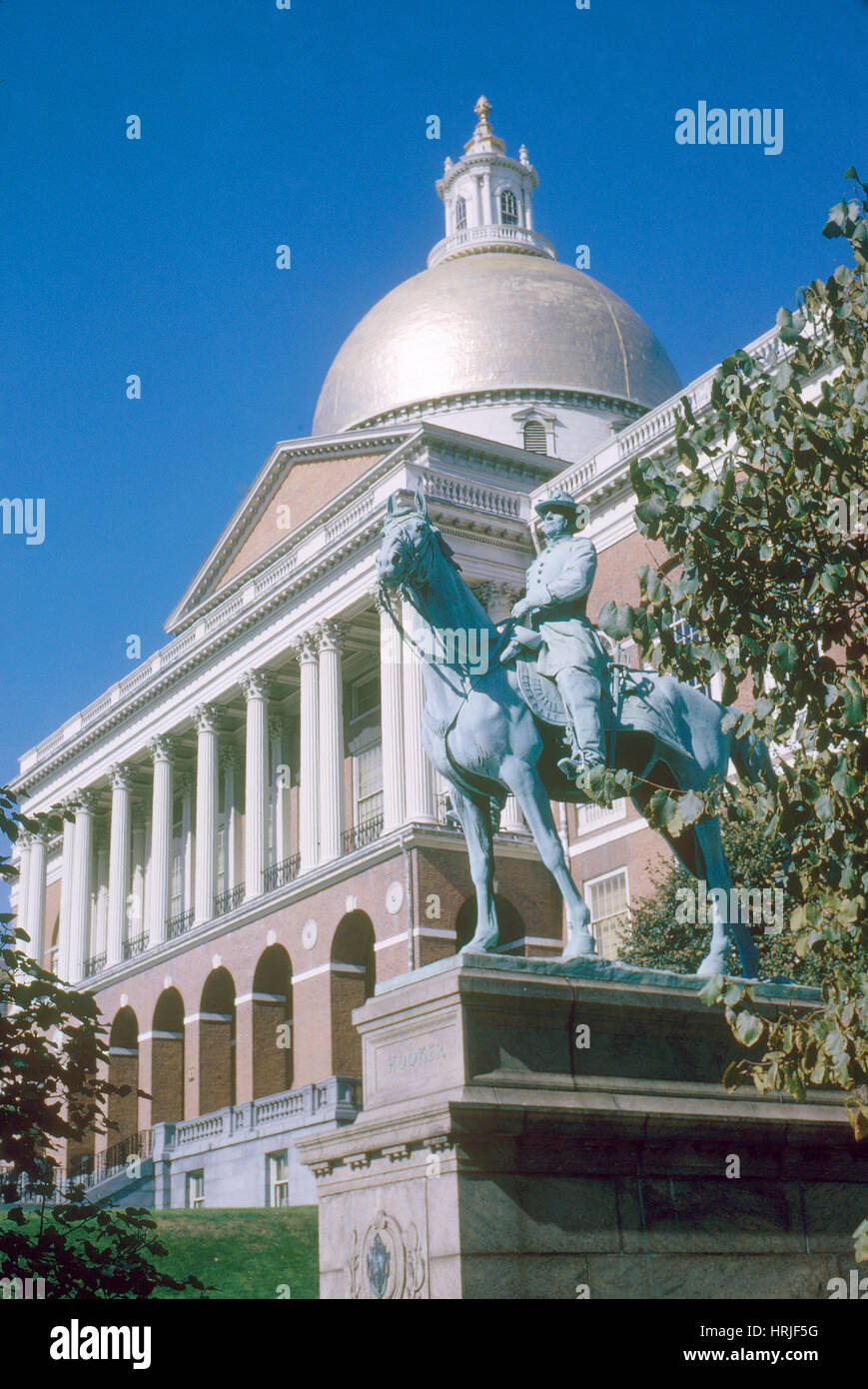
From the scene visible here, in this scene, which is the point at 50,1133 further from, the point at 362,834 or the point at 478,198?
the point at 478,198

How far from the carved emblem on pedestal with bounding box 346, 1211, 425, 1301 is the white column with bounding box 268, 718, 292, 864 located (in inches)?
1692

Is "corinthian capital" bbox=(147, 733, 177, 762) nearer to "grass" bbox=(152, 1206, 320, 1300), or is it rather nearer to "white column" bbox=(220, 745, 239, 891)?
"white column" bbox=(220, 745, 239, 891)

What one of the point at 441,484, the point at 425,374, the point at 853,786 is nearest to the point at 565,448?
the point at 425,374

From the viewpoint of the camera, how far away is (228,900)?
53375mm

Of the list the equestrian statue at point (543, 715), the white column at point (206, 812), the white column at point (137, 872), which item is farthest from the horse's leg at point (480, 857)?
the white column at point (137, 872)

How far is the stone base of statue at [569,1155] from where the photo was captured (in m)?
10.3

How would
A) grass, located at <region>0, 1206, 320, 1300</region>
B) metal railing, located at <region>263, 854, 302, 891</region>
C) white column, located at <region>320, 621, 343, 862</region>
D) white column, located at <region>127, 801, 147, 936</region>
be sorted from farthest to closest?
white column, located at <region>127, 801, 147, 936</region>, metal railing, located at <region>263, 854, 302, 891</region>, white column, located at <region>320, 621, 343, 862</region>, grass, located at <region>0, 1206, 320, 1300</region>

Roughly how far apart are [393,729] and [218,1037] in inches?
528

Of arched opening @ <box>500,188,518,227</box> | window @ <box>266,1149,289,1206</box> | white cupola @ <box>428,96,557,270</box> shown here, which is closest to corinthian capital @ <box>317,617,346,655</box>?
window @ <box>266,1149,289,1206</box>

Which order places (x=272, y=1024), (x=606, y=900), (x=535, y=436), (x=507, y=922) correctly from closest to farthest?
(x=606, y=900)
(x=507, y=922)
(x=272, y=1024)
(x=535, y=436)

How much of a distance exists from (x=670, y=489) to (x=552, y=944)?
35.0m

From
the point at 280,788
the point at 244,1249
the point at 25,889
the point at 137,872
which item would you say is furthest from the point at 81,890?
the point at 244,1249

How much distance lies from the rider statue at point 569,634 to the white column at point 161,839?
144 ft

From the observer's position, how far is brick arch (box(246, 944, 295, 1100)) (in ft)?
155
